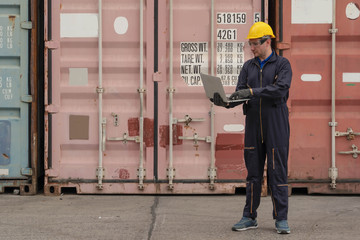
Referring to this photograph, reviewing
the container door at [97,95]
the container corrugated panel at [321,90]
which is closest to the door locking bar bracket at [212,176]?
the container door at [97,95]

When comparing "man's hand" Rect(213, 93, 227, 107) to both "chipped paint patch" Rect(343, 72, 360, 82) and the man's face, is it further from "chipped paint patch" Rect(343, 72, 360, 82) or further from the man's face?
"chipped paint patch" Rect(343, 72, 360, 82)

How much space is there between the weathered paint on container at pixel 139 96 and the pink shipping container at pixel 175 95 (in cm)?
1

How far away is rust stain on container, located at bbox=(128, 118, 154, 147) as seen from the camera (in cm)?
791

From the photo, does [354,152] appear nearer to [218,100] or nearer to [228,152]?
[228,152]

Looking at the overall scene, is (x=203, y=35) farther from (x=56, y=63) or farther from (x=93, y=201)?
(x=93, y=201)

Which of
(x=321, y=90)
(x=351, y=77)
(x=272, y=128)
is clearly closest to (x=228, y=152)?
(x=321, y=90)

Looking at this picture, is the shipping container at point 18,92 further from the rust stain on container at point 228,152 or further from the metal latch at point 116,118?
the rust stain on container at point 228,152

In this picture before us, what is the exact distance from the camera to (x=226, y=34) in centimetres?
795

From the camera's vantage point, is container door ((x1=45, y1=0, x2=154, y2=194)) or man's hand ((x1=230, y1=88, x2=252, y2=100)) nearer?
man's hand ((x1=230, y1=88, x2=252, y2=100))

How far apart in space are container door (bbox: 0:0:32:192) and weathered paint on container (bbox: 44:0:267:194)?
1.02ft

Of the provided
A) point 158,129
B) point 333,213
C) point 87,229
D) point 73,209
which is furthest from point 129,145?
point 333,213

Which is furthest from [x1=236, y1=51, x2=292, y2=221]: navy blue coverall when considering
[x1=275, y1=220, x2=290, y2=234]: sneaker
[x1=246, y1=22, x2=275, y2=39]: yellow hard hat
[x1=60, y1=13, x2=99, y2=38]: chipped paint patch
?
[x1=60, y1=13, x2=99, y2=38]: chipped paint patch

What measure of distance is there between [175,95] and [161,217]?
1773mm

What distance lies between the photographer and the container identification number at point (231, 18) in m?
7.95
